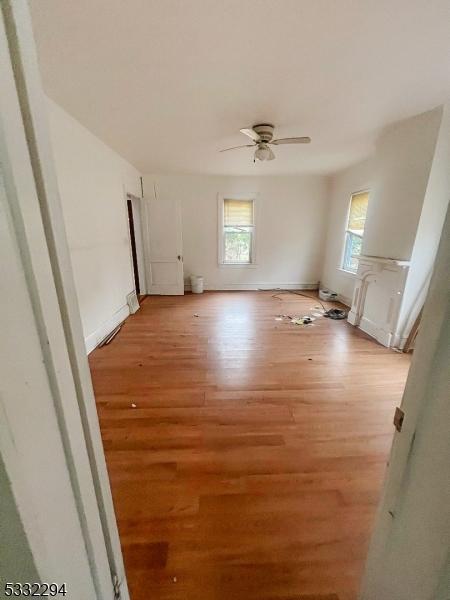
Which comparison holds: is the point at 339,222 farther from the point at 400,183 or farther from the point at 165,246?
the point at 165,246

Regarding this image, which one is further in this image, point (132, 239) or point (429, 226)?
point (132, 239)

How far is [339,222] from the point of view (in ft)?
Answer: 15.8

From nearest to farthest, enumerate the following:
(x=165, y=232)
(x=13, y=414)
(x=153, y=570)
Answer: (x=13, y=414) → (x=153, y=570) → (x=165, y=232)

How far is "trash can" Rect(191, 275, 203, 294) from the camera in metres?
5.40

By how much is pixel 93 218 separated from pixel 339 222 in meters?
4.44

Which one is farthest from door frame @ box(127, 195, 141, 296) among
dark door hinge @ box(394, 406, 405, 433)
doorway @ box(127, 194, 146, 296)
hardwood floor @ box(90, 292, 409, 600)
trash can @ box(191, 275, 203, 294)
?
dark door hinge @ box(394, 406, 405, 433)

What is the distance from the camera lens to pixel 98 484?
686 mm

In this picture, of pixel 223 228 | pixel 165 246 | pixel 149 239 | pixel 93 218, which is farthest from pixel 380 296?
pixel 149 239

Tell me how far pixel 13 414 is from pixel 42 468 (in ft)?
0.50

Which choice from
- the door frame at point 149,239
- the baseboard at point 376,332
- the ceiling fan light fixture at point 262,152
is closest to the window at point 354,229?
the baseboard at point 376,332

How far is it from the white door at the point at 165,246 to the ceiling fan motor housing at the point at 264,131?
2457mm

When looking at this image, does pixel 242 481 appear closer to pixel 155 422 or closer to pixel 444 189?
pixel 155 422

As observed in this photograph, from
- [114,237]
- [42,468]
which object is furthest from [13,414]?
[114,237]

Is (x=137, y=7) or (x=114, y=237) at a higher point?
(x=137, y=7)
